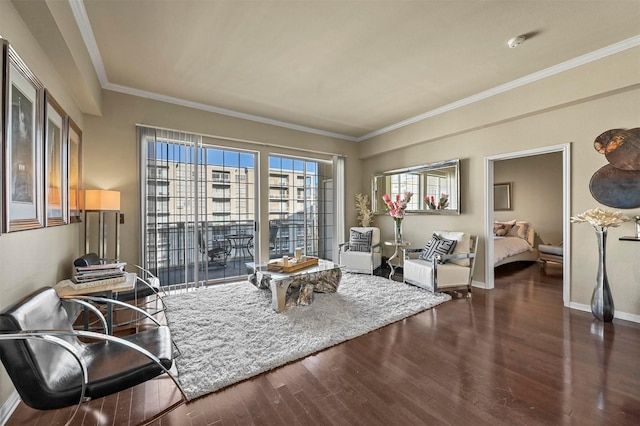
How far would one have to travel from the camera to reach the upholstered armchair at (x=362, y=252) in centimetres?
523

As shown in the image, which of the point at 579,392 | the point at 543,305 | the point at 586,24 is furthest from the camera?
the point at 543,305

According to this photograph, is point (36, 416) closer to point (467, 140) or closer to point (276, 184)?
point (276, 184)

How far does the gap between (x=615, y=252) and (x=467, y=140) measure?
2.42 meters

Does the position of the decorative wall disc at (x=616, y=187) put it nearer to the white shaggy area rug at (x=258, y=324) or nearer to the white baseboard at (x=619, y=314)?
the white baseboard at (x=619, y=314)

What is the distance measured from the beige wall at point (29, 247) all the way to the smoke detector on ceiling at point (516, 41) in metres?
4.12

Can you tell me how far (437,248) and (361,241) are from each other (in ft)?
4.94

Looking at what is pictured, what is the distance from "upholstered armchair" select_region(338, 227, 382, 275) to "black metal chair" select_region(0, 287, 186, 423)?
12.5 feet

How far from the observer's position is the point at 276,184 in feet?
18.3

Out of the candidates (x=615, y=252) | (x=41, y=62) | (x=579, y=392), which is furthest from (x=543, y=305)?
(x=41, y=62)

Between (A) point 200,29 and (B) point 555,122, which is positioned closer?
(A) point 200,29

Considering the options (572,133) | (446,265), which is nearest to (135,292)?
(446,265)

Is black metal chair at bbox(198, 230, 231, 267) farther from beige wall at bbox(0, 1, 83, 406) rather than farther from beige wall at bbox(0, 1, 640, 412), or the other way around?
beige wall at bbox(0, 1, 83, 406)

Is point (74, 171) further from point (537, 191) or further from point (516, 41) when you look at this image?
point (537, 191)

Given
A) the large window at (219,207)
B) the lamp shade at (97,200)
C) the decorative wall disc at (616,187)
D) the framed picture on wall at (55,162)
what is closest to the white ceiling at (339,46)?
the framed picture on wall at (55,162)
